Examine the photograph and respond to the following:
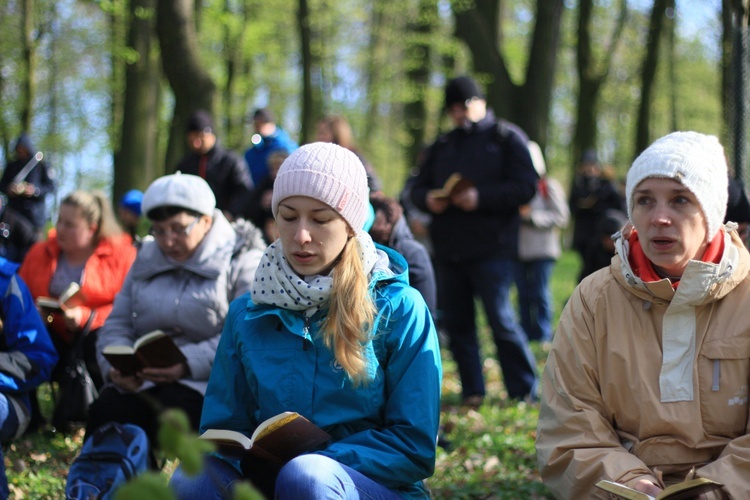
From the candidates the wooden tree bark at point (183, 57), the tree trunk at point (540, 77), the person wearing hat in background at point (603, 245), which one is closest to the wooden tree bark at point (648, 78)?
the tree trunk at point (540, 77)

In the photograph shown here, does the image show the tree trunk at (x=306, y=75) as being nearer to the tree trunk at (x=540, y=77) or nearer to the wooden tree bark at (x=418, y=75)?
the wooden tree bark at (x=418, y=75)

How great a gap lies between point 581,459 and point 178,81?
9991 millimetres

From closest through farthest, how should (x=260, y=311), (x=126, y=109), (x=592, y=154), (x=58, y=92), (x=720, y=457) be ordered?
(x=720, y=457) < (x=260, y=311) < (x=592, y=154) < (x=126, y=109) < (x=58, y=92)

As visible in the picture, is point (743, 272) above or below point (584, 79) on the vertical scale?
below

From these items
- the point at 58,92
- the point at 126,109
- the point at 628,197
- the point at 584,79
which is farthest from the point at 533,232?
the point at 58,92

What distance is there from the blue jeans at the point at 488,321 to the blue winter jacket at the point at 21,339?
10.6 feet

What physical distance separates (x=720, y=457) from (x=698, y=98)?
32.4 metres

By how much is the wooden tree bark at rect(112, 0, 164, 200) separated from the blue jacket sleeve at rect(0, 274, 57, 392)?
10.0 m

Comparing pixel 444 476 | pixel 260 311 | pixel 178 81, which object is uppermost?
pixel 178 81

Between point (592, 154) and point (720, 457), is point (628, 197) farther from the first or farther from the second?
point (592, 154)

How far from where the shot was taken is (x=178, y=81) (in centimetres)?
1239

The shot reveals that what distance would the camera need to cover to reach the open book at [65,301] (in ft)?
20.0

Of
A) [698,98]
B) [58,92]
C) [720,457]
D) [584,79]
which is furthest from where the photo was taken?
[698,98]

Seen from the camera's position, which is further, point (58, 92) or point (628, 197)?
point (58, 92)
